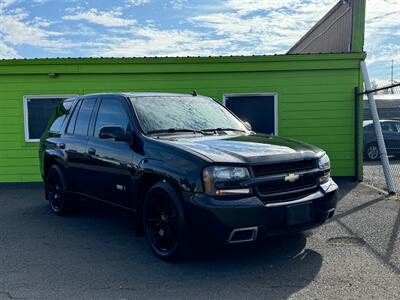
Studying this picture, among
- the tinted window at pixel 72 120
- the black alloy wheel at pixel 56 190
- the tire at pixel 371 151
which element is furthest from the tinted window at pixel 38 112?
the tire at pixel 371 151

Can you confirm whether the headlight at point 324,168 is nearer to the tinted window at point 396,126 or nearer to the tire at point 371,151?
the tire at point 371,151

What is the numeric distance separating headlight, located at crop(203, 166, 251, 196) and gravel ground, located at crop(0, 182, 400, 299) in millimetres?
843

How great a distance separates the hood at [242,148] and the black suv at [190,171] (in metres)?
0.01

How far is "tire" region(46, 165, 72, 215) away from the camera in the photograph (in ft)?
22.2

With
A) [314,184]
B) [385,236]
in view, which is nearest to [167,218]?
[314,184]

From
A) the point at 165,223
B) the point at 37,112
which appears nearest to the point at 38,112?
the point at 37,112

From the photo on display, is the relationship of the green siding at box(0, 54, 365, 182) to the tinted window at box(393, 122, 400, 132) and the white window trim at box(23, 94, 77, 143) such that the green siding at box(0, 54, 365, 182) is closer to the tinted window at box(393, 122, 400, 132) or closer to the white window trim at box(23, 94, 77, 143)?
the white window trim at box(23, 94, 77, 143)

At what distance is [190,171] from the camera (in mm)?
4266

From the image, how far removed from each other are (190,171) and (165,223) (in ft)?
2.55

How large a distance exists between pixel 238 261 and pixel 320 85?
6365 mm

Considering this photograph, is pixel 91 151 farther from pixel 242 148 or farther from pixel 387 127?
pixel 387 127

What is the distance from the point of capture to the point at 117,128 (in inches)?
205

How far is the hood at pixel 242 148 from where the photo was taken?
429 centimetres

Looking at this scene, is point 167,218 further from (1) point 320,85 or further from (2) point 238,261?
(1) point 320,85
